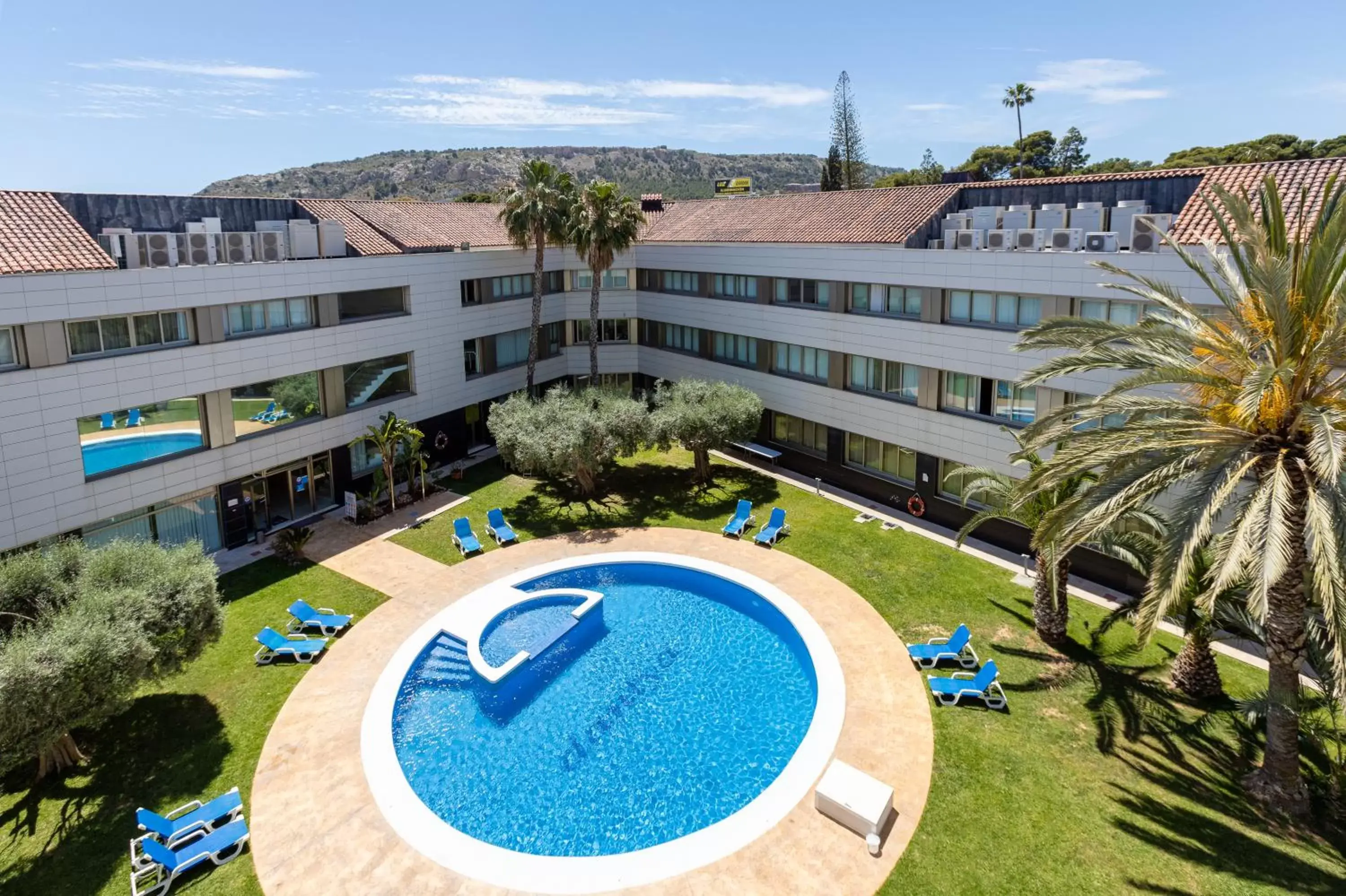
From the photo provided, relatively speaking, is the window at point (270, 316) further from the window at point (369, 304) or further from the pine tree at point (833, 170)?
the pine tree at point (833, 170)

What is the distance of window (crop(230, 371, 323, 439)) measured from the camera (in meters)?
27.9

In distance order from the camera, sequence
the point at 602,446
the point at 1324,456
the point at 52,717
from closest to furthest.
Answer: the point at 1324,456 < the point at 52,717 < the point at 602,446

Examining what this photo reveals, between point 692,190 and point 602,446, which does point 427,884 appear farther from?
point 692,190

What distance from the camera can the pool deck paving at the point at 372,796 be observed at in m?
14.4

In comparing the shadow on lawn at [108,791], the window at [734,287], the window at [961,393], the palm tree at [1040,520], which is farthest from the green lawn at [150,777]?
the window at [734,287]

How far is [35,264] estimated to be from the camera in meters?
22.5

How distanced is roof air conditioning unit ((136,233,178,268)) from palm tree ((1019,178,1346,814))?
2768 cm

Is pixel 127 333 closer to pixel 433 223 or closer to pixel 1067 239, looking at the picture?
pixel 433 223

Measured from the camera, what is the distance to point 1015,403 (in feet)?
89.8

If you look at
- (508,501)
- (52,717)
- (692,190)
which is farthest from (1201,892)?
(692,190)

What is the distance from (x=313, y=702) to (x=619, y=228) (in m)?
25.1

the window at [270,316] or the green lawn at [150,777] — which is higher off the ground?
the window at [270,316]

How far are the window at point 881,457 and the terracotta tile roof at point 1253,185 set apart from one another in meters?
12.1

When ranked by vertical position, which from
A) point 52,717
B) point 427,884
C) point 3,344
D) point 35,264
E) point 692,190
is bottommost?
point 427,884
